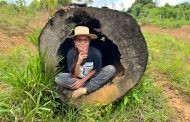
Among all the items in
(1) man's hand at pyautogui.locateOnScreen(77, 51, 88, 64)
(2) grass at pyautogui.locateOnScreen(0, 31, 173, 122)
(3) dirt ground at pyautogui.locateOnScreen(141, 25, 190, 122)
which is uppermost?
(1) man's hand at pyautogui.locateOnScreen(77, 51, 88, 64)

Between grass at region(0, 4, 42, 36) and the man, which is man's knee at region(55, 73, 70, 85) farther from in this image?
grass at region(0, 4, 42, 36)

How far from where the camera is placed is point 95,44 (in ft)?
15.7

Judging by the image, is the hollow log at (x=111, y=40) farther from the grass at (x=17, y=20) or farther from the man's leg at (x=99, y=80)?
the grass at (x=17, y=20)

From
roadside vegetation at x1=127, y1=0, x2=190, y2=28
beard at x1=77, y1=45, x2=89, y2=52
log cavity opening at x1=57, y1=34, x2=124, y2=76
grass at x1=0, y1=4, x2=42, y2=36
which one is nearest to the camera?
beard at x1=77, y1=45, x2=89, y2=52

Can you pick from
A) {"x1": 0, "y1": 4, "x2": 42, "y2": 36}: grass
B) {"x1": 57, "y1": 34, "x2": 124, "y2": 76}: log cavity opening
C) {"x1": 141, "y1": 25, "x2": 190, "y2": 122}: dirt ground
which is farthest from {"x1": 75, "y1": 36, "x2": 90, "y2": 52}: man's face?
{"x1": 0, "y1": 4, "x2": 42, "y2": 36}: grass

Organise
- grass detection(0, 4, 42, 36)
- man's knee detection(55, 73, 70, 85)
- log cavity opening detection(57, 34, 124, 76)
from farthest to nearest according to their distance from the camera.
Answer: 1. grass detection(0, 4, 42, 36)
2. log cavity opening detection(57, 34, 124, 76)
3. man's knee detection(55, 73, 70, 85)

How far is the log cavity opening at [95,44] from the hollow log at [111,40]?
0.02 metres

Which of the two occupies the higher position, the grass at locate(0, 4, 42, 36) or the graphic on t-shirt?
the grass at locate(0, 4, 42, 36)

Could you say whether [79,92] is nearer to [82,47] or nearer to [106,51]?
[82,47]

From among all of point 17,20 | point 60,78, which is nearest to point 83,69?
point 60,78

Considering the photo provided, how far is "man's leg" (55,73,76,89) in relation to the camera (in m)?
3.71

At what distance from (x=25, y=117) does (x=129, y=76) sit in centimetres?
120

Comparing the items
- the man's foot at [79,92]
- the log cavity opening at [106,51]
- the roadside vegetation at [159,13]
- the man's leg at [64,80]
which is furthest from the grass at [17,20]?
the roadside vegetation at [159,13]

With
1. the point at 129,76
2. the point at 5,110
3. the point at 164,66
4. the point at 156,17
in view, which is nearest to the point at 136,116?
the point at 129,76
